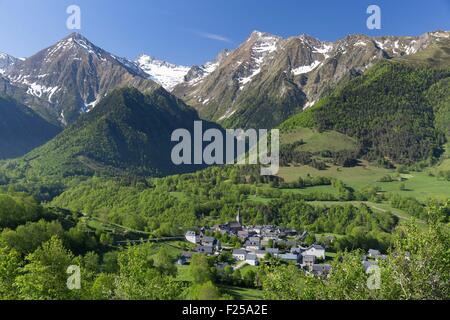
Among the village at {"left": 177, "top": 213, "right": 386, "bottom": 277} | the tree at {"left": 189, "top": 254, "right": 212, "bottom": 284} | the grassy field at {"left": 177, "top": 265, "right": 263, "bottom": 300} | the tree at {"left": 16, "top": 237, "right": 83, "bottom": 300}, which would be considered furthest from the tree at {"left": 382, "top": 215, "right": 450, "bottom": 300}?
the village at {"left": 177, "top": 213, "right": 386, "bottom": 277}

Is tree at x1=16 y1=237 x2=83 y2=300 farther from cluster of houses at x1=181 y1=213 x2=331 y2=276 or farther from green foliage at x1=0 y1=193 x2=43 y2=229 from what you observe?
cluster of houses at x1=181 y1=213 x2=331 y2=276

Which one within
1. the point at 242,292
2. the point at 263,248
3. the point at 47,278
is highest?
the point at 47,278

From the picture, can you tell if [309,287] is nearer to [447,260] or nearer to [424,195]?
[447,260]

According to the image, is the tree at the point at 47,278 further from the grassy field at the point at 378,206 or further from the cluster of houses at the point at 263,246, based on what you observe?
the grassy field at the point at 378,206

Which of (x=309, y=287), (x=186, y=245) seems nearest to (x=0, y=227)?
(x=186, y=245)

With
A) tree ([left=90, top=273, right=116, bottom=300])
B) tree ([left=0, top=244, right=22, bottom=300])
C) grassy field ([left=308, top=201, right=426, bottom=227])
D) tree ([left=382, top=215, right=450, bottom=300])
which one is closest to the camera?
tree ([left=382, top=215, right=450, bottom=300])

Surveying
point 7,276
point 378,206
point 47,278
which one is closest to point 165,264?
point 7,276

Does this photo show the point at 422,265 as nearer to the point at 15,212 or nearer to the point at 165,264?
the point at 165,264

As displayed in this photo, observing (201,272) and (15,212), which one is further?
(15,212)
